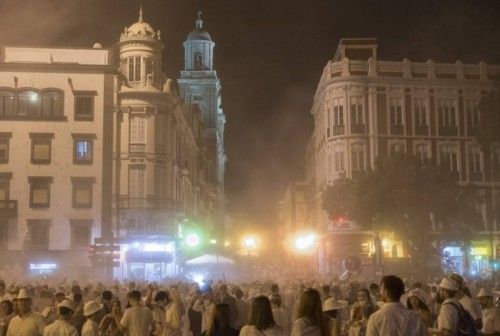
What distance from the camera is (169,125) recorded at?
192 ft

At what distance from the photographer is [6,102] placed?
5475 centimetres

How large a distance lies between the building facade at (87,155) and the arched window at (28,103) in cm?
7

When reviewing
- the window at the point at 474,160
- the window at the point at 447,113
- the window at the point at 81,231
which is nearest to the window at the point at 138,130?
the window at the point at 81,231

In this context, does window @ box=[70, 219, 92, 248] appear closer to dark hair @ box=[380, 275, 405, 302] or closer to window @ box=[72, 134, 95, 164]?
window @ box=[72, 134, 95, 164]

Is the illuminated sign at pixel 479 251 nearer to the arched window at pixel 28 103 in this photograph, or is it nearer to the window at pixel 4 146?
the arched window at pixel 28 103

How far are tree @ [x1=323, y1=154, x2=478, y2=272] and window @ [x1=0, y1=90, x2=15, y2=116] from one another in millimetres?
24120

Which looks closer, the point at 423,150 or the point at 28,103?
the point at 28,103

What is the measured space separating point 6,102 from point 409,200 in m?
28.2

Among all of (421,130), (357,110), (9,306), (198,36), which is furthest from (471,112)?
(9,306)

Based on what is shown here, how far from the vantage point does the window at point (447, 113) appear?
67125 mm

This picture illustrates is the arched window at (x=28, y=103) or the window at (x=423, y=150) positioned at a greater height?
the arched window at (x=28, y=103)

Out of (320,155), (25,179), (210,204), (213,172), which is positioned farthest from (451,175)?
Result: (213,172)

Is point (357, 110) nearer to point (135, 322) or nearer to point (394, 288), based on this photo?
point (135, 322)

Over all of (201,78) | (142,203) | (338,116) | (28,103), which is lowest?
(142,203)
